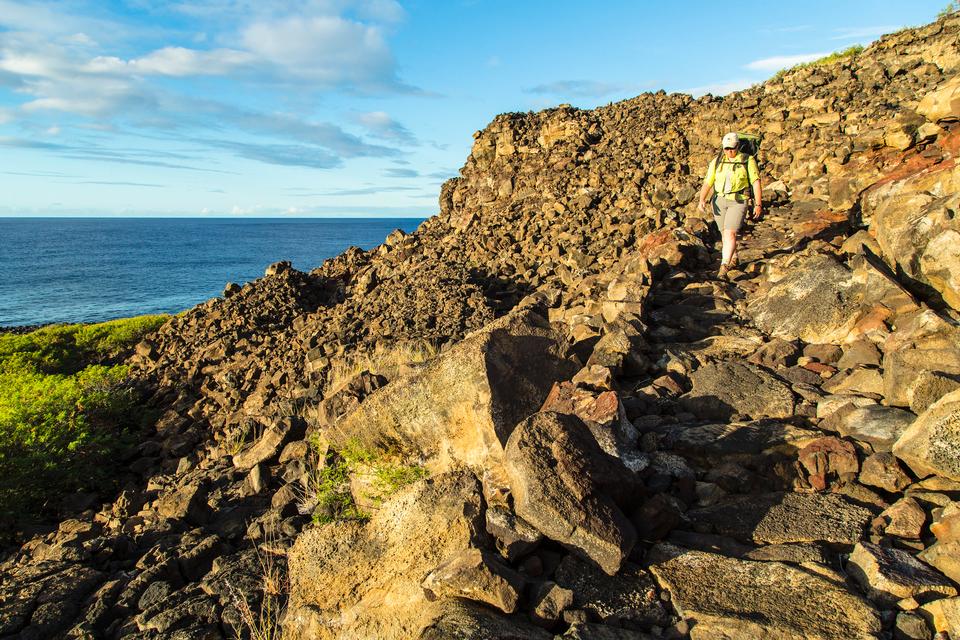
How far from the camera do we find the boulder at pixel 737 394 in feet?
18.7

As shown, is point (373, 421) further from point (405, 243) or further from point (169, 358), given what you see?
point (405, 243)

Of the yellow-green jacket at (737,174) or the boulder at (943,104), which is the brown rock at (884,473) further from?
the boulder at (943,104)

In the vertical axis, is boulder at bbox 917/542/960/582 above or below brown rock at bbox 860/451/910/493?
below

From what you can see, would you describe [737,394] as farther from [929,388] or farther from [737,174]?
[737,174]

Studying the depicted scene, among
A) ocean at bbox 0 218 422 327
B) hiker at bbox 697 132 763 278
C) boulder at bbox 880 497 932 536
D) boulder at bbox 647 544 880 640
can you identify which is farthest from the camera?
ocean at bbox 0 218 422 327

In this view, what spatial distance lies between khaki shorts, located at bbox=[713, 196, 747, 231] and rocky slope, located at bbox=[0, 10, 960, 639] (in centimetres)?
91

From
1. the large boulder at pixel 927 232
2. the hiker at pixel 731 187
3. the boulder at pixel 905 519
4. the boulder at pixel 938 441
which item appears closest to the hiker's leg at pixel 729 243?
the hiker at pixel 731 187

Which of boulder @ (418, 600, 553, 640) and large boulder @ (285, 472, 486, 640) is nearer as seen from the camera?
boulder @ (418, 600, 553, 640)

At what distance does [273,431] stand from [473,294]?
5.54 m

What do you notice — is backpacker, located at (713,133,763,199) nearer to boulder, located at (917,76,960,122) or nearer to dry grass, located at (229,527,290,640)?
boulder, located at (917,76,960,122)

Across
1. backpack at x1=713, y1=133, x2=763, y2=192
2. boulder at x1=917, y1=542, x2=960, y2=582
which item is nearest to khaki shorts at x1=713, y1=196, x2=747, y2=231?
backpack at x1=713, y1=133, x2=763, y2=192

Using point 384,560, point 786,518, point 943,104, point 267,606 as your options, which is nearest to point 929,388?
point 786,518

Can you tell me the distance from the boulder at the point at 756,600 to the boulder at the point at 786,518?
0.52 meters

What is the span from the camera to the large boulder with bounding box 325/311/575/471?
4949 millimetres
